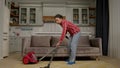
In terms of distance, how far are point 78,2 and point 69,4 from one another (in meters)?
0.37

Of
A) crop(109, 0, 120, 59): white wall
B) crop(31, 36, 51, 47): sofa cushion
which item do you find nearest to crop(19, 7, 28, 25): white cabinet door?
crop(31, 36, 51, 47): sofa cushion

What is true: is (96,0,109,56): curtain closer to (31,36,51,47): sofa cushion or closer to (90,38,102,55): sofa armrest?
(90,38,102,55): sofa armrest

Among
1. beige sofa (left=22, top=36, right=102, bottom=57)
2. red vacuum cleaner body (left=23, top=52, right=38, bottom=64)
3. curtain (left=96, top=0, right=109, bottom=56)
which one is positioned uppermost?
curtain (left=96, top=0, right=109, bottom=56)

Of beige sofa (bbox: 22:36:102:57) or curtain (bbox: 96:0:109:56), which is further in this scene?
curtain (bbox: 96:0:109:56)

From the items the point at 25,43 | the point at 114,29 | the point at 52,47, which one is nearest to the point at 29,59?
the point at 25,43

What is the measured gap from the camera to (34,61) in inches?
145

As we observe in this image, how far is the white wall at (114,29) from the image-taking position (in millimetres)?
4723

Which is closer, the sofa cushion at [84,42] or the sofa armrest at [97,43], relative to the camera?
the sofa armrest at [97,43]

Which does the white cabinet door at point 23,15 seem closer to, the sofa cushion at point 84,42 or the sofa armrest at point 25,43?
the sofa armrest at point 25,43

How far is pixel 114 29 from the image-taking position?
4.95 m

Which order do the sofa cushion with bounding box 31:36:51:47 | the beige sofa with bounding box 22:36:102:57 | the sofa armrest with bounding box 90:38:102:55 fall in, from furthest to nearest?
the sofa cushion with bounding box 31:36:51:47 → the sofa armrest with bounding box 90:38:102:55 → the beige sofa with bounding box 22:36:102:57

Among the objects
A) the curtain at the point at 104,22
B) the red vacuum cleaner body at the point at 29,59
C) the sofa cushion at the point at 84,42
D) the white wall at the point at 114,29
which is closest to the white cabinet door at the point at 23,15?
the sofa cushion at the point at 84,42

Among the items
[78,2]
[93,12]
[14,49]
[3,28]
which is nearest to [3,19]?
[3,28]

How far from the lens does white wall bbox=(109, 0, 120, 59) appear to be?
15.5ft
